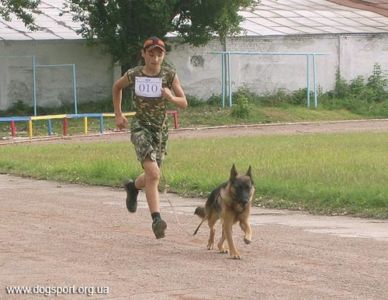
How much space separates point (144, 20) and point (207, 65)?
6072 mm

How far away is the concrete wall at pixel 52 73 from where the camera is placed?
3825 cm

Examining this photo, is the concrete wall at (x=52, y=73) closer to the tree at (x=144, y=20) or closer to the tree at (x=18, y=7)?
the tree at (x=144, y=20)

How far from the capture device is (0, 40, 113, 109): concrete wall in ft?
125

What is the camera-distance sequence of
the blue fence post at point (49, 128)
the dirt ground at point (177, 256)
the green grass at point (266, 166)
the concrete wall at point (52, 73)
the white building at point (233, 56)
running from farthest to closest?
the white building at point (233, 56), the concrete wall at point (52, 73), the blue fence post at point (49, 128), the green grass at point (266, 166), the dirt ground at point (177, 256)

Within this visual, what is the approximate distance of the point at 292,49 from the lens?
43.9m

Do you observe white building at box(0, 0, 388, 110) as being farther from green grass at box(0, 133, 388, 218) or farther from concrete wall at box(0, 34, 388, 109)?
green grass at box(0, 133, 388, 218)

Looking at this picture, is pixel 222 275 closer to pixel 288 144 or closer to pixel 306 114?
pixel 288 144

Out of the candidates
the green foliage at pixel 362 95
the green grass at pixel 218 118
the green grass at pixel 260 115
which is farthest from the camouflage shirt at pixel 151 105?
the green foliage at pixel 362 95

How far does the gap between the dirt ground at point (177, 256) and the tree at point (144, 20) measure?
21695 mm

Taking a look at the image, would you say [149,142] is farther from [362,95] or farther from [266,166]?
[362,95]

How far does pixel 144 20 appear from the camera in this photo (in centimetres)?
3597

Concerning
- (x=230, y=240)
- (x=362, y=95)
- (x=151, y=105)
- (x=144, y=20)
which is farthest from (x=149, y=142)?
(x=362, y=95)

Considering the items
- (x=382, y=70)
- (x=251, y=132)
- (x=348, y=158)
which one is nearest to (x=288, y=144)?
(x=348, y=158)

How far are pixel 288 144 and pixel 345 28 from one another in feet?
72.9
